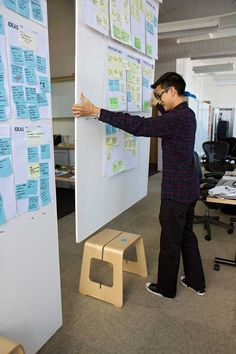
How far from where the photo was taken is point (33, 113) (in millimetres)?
1348

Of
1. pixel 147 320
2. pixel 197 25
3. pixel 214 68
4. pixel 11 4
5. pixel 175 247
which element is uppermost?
pixel 197 25

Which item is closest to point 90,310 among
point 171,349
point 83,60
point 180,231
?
point 171,349

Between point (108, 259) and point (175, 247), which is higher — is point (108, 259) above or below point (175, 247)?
below

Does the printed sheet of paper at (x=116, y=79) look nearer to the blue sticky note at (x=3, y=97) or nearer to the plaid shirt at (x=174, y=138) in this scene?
the plaid shirt at (x=174, y=138)

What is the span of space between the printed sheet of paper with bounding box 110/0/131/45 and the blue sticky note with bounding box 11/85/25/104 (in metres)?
0.70

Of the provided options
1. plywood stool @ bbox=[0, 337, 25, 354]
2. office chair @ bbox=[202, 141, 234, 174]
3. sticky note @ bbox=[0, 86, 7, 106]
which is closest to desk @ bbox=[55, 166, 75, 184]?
sticky note @ bbox=[0, 86, 7, 106]

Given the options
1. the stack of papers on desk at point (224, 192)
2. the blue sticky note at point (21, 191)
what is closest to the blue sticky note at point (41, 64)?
the blue sticky note at point (21, 191)

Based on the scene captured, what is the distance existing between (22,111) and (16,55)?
9.3 inches

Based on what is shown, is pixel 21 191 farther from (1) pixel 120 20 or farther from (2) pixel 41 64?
(1) pixel 120 20

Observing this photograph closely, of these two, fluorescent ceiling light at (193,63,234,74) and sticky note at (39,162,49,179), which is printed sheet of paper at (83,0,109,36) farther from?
fluorescent ceiling light at (193,63,234,74)

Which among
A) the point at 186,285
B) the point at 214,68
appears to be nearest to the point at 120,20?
the point at 186,285

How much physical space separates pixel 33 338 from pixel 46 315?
5.3 inches

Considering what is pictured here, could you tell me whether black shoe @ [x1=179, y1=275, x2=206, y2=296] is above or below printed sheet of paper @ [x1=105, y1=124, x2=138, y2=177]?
below

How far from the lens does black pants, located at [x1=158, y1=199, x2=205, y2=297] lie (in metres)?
1.97
